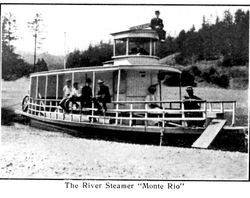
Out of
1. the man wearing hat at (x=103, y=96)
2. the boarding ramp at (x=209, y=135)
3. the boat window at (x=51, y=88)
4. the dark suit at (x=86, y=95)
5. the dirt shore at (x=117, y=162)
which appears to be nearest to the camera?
the dirt shore at (x=117, y=162)

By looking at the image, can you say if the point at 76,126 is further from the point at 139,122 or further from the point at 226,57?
the point at 226,57

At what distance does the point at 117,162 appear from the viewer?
7.94 meters

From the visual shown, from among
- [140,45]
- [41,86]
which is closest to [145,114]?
[140,45]

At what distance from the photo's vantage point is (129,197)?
251 inches

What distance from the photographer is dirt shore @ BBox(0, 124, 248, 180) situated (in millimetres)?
7043

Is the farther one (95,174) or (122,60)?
(122,60)

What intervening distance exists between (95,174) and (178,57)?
82.9 ft

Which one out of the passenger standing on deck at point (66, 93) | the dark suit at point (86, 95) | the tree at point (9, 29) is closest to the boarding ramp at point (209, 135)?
the dark suit at point (86, 95)

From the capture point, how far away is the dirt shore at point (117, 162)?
23.1ft

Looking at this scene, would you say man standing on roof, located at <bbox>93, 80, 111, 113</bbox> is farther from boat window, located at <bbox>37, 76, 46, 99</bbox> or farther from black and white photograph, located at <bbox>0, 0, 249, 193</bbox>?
boat window, located at <bbox>37, 76, 46, 99</bbox>

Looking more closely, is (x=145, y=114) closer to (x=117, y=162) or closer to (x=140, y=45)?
(x=117, y=162)

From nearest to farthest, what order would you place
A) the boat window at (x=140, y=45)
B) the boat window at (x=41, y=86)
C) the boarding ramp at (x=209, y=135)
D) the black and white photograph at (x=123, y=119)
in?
1. the black and white photograph at (x=123, y=119)
2. the boarding ramp at (x=209, y=135)
3. the boat window at (x=140, y=45)
4. the boat window at (x=41, y=86)

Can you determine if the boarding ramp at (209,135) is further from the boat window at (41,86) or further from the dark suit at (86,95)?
the boat window at (41,86)

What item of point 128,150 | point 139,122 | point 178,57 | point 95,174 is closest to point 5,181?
point 95,174
